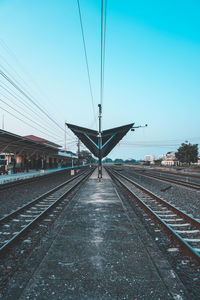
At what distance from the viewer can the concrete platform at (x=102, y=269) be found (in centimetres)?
284

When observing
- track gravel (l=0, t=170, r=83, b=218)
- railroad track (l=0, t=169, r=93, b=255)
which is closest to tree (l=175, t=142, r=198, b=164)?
track gravel (l=0, t=170, r=83, b=218)

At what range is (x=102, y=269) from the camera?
11.3 feet

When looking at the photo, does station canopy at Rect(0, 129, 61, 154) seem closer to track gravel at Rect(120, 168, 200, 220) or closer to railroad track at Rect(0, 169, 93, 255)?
railroad track at Rect(0, 169, 93, 255)

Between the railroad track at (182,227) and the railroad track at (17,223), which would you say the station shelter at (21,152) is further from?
the railroad track at (182,227)

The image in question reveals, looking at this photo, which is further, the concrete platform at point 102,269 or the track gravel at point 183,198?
the track gravel at point 183,198

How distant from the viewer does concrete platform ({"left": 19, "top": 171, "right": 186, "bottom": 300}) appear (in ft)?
9.32

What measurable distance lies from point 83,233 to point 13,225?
104 inches

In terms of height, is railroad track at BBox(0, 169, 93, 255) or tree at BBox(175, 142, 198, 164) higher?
tree at BBox(175, 142, 198, 164)

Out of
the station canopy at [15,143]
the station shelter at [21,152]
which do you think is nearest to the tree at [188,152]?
the station shelter at [21,152]

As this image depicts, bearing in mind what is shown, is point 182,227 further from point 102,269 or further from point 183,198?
point 183,198

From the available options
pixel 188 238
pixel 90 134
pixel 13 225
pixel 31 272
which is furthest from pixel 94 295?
pixel 90 134

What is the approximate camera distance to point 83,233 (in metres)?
5.25

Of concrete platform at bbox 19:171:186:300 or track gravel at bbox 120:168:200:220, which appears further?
track gravel at bbox 120:168:200:220

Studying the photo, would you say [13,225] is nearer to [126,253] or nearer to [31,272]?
[31,272]
